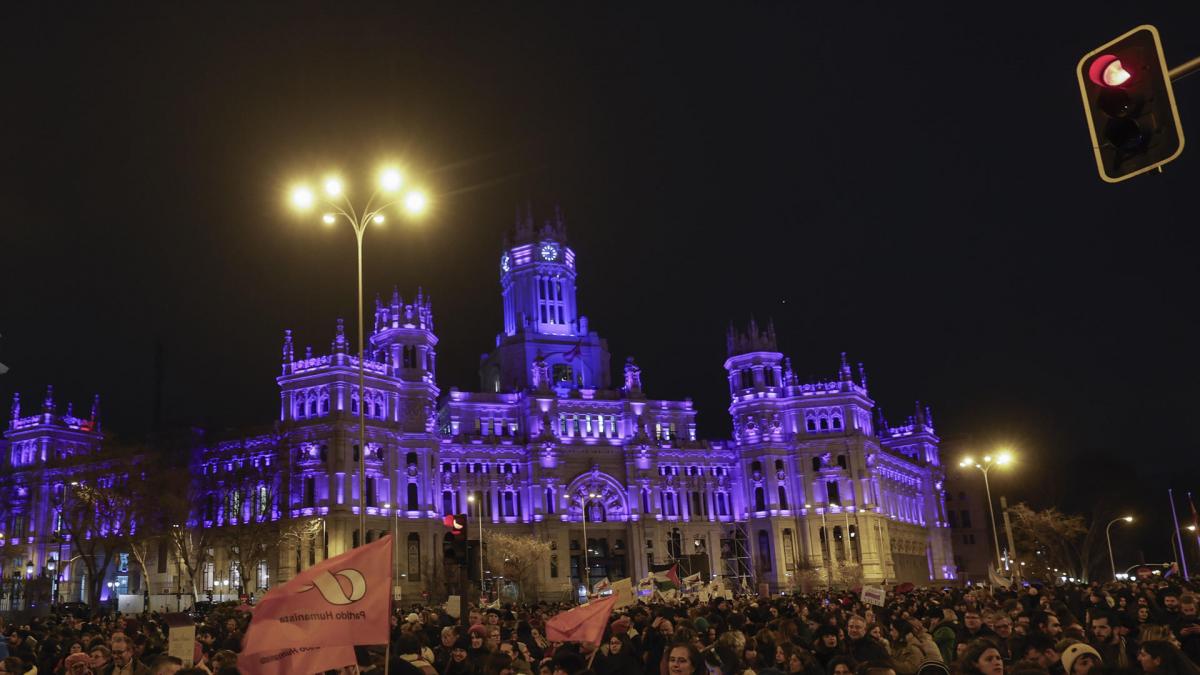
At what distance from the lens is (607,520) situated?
9662cm

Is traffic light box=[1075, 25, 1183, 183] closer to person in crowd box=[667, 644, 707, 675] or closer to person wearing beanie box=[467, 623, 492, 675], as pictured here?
person in crowd box=[667, 644, 707, 675]

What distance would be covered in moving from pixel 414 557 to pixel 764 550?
34721mm

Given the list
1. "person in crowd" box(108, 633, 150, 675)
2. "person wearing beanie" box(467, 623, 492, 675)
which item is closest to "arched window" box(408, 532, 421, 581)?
"person wearing beanie" box(467, 623, 492, 675)

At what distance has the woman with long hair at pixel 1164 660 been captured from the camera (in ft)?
34.6

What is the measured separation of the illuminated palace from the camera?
8438 cm

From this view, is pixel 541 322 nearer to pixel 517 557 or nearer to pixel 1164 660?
pixel 517 557

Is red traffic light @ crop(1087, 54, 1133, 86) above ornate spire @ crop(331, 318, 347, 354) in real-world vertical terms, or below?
below

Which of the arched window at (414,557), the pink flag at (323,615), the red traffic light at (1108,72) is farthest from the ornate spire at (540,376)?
the red traffic light at (1108,72)

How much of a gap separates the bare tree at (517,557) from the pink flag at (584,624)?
7029cm

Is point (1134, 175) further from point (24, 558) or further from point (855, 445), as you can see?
point (24, 558)

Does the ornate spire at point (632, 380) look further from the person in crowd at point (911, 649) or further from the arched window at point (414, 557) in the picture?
the person in crowd at point (911, 649)

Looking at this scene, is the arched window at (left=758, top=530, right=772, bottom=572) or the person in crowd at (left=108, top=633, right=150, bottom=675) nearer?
the person in crowd at (left=108, top=633, right=150, bottom=675)

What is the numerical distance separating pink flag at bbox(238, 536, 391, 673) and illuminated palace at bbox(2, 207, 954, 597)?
71.5 meters

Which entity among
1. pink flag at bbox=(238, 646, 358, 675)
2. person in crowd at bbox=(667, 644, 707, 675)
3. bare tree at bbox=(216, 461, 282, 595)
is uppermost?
bare tree at bbox=(216, 461, 282, 595)
